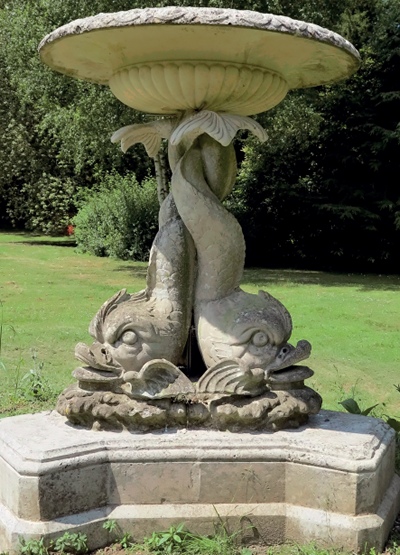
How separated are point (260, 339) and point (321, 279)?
11476 millimetres

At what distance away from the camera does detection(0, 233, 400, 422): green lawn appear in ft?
20.6

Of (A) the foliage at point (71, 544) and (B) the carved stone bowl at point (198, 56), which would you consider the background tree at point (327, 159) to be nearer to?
(B) the carved stone bowl at point (198, 56)

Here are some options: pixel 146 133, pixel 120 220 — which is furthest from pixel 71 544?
pixel 120 220

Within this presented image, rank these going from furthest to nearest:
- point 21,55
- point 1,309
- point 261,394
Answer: point 21,55 → point 1,309 → point 261,394

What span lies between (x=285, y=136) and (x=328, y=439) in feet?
48.4

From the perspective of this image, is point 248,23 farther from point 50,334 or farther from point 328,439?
point 50,334

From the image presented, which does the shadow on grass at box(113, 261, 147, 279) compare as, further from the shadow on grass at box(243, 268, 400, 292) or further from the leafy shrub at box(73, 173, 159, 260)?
the shadow on grass at box(243, 268, 400, 292)

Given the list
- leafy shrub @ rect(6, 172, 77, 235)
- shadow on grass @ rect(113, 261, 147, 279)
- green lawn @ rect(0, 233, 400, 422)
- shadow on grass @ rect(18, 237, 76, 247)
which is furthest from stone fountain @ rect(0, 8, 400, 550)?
shadow on grass @ rect(18, 237, 76, 247)

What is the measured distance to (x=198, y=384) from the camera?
3.42 metres

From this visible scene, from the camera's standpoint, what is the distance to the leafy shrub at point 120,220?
1722 centimetres

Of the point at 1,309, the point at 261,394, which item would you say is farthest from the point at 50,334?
the point at 261,394

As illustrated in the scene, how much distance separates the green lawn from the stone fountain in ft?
6.98

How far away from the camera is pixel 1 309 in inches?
372

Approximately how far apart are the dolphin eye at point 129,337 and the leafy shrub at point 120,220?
44.5 ft
